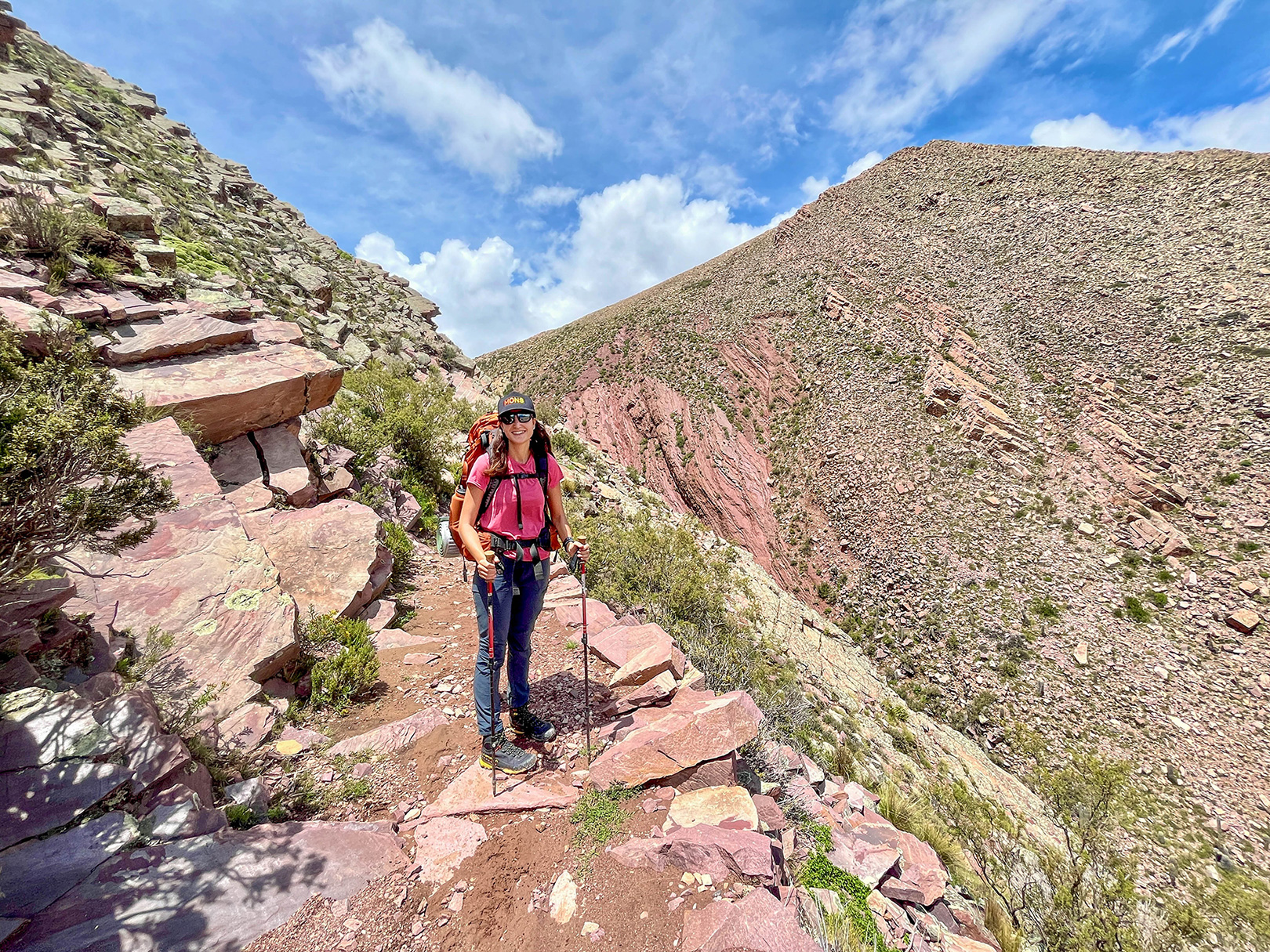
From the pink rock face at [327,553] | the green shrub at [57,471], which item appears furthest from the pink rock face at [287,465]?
the green shrub at [57,471]

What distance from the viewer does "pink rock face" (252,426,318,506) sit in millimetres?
6594

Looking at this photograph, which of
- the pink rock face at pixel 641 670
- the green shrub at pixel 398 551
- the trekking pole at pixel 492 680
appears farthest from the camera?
the green shrub at pixel 398 551

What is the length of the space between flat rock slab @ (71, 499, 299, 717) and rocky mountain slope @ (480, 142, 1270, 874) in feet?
60.0

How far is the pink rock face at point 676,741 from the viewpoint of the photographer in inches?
139

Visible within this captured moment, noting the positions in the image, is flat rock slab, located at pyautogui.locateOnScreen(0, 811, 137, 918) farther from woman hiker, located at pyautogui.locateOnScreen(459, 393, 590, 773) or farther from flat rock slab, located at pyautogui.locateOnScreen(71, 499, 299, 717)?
woman hiker, located at pyautogui.locateOnScreen(459, 393, 590, 773)

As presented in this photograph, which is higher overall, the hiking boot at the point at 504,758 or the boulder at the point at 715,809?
the hiking boot at the point at 504,758

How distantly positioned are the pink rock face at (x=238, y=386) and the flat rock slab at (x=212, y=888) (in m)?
5.49

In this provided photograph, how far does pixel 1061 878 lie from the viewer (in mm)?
5750

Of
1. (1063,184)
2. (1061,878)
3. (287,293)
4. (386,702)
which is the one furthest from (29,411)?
(1063,184)

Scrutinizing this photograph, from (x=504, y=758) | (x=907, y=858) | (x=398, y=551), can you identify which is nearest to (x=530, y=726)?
(x=504, y=758)

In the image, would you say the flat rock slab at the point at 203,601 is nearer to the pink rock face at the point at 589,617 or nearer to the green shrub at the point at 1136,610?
the pink rock face at the point at 589,617

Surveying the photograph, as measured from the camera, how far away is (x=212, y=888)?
2355 mm

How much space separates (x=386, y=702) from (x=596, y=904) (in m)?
2.97

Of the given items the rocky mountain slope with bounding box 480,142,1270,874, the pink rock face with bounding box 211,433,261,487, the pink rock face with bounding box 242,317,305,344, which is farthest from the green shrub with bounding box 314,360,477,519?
the rocky mountain slope with bounding box 480,142,1270,874
